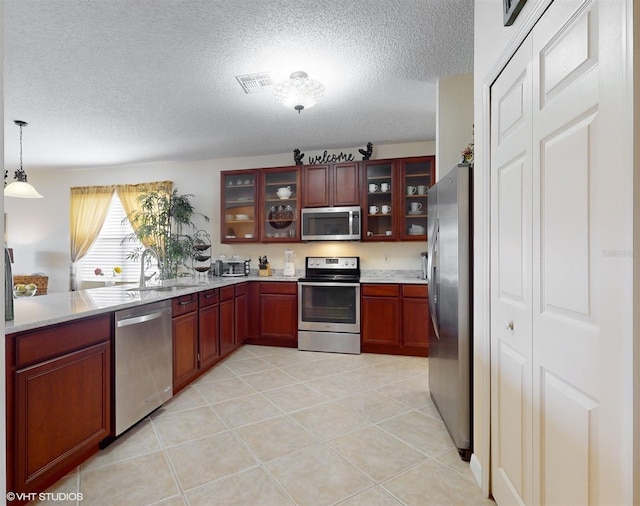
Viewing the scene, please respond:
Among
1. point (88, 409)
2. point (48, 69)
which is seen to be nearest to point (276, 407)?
point (88, 409)

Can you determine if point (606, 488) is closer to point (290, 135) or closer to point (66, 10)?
point (66, 10)

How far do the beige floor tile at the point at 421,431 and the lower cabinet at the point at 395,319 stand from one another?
1340 millimetres

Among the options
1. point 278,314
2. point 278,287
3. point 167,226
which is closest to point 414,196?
point 278,287

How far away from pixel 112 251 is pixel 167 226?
4.24 ft

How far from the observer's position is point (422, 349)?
3797 millimetres

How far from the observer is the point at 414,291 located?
12.4ft

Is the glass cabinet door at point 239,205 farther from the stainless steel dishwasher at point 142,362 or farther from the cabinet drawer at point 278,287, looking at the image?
the stainless steel dishwasher at point 142,362

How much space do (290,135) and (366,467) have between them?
3.50 meters

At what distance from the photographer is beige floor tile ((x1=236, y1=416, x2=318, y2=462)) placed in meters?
2.03

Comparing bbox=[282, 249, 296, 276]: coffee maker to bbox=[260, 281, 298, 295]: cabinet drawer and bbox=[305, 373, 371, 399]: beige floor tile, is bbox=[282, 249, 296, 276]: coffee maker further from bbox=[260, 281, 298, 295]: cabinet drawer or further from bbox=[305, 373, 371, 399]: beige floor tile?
bbox=[305, 373, 371, 399]: beige floor tile

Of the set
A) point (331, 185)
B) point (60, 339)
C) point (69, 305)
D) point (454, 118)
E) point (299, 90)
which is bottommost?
point (60, 339)

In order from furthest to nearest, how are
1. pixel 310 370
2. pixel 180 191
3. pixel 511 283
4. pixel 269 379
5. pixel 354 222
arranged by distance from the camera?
pixel 180 191
pixel 354 222
pixel 310 370
pixel 269 379
pixel 511 283

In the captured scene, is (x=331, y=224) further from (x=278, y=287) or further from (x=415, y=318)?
(x=415, y=318)

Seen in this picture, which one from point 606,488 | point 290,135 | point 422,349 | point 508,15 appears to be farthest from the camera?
point 290,135
